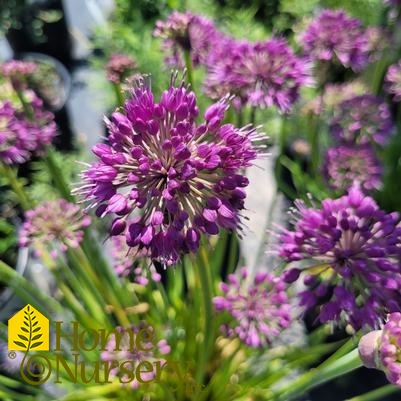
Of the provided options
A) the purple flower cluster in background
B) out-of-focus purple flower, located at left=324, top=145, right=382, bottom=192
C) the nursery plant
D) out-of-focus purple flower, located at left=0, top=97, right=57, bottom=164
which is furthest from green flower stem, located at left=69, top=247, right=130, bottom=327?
out-of-focus purple flower, located at left=324, top=145, right=382, bottom=192

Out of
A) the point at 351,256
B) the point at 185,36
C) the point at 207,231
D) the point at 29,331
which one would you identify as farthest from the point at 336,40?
the point at 29,331

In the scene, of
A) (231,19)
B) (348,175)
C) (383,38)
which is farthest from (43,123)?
(231,19)

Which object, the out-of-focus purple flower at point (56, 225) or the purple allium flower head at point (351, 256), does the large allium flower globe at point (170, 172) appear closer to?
the purple allium flower head at point (351, 256)

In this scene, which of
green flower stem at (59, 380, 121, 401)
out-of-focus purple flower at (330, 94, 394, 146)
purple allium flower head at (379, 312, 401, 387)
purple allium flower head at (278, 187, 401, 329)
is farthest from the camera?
out-of-focus purple flower at (330, 94, 394, 146)

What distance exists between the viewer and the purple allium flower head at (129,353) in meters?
0.74

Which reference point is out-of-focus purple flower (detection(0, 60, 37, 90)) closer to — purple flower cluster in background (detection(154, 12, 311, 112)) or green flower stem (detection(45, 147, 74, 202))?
green flower stem (detection(45, 147, 74, 202))

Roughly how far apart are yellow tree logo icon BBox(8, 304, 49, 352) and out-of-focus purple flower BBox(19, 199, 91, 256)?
97mm

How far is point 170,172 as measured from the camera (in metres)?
0.44

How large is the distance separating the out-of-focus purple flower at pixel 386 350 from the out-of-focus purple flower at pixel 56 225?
16.2 inches

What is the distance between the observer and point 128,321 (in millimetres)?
894

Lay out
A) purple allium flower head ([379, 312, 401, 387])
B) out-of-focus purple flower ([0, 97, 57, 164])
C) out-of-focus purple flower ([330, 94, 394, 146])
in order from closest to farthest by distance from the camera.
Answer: purple allium flower head ([379, 312, 401, 387]), out-of-focus purple flower ([0, 97, 57, 164]), out-of-focus purple flower ([330, 94, 394, 146])

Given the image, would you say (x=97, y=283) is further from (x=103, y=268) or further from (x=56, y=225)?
(x=56, y=225)

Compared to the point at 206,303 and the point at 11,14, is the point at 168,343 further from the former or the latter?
the point at 11,14

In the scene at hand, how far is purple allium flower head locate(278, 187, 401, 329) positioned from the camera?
539 mm
